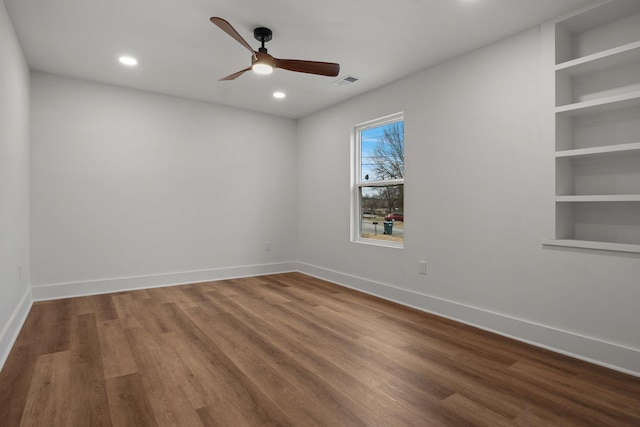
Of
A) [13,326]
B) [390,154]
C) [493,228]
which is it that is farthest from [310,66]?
[13,326]

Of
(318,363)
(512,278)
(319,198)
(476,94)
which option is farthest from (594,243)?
(319,198)

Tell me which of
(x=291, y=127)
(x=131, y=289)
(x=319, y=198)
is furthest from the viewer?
(x=291, y=127)

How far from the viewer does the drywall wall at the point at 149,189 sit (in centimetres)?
388

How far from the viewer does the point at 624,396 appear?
197cm

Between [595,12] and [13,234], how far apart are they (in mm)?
4869

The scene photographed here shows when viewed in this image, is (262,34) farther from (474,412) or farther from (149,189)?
(474,412)

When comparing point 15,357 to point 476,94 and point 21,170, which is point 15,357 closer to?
point 21,170

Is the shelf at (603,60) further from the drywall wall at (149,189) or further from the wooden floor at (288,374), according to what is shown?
the drywall wall at (149,189)

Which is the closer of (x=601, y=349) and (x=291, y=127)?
(x=601, y=349)

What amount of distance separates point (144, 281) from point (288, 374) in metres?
3.04

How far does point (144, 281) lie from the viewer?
439 cm

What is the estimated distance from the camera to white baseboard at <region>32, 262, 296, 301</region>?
3861 millimetres

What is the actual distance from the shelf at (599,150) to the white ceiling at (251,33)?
41.2 inches

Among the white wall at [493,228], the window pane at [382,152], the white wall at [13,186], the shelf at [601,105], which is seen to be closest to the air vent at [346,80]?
the white wall at [493,228]
